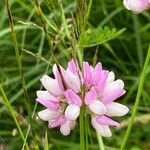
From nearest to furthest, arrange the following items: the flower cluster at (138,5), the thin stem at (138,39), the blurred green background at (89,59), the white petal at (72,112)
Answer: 1. the white petal at (72,112)
2. the flower cluster at (138,5)
3. the blurred green background at (89,59)
4. the thin stem at (138,39)

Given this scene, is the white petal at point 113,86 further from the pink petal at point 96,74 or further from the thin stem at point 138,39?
the thin stem at point 138,39

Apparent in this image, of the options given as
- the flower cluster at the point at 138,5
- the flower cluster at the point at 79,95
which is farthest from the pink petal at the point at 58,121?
the flower cluster at the point at 138,5

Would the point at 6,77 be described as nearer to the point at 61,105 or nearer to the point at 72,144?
the point at 72,144

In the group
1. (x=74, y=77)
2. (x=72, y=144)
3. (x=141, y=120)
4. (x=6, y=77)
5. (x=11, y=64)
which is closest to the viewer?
(x=74, y=77)

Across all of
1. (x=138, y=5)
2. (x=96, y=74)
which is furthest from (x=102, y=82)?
(x=138, y=5)

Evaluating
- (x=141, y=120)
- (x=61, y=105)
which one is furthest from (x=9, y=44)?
(x=61, y=105)

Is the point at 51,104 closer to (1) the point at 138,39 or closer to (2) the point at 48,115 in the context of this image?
(2) the point at 48,115
